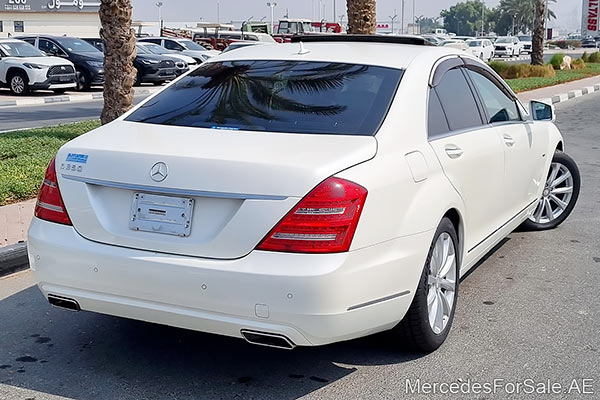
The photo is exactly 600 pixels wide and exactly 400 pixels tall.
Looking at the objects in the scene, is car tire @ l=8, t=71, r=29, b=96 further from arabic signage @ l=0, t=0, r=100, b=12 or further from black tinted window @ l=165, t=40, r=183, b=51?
arabic signage @ l=0, t=0, r=100, b=12

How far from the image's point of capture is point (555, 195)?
698 centimetres

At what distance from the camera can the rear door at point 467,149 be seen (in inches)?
174

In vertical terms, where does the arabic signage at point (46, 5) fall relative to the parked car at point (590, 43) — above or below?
above

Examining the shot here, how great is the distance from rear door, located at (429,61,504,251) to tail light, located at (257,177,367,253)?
0.99 m

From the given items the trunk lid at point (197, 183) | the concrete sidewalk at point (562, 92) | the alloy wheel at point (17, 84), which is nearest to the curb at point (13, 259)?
the trunk lid at point (197, 183)

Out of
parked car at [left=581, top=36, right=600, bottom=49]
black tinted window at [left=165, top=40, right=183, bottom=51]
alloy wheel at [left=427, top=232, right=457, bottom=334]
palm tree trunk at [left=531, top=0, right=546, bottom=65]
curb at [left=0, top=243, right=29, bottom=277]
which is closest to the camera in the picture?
alloy wheel at [left=427, top=232, right=457, bottom=334]

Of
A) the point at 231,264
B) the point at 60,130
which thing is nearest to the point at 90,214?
the point at 231,264

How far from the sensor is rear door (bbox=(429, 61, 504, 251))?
174 inches

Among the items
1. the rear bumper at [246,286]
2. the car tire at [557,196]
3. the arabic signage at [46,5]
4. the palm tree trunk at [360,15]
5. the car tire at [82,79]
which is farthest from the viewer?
the arabic signage at [46,5]

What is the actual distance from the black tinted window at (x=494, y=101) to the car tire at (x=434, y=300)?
1.27 metres

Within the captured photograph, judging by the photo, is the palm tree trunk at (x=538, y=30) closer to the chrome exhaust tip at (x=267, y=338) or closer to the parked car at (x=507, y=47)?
the parked car at (x=507, y=47)

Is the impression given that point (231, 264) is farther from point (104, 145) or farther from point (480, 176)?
point (480, 176)

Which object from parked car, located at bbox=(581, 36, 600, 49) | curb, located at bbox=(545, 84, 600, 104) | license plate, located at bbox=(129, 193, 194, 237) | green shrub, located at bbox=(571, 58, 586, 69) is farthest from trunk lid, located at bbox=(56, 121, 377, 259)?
parked car, located at bbox=(581, 36, 600, 49)

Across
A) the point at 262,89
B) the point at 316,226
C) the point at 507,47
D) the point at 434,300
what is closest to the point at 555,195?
the point at 434,300
